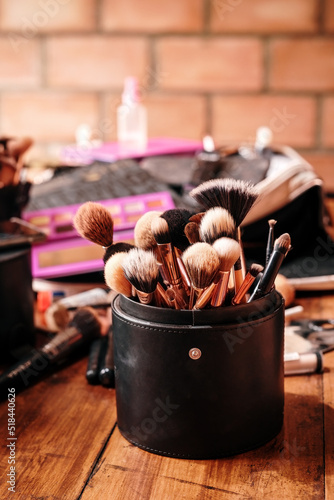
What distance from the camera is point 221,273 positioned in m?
0.58

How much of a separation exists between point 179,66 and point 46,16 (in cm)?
41

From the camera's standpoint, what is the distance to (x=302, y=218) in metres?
1.07

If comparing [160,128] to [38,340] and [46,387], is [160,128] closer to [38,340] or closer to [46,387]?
[38,340]

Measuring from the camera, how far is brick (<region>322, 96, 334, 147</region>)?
5.79ft

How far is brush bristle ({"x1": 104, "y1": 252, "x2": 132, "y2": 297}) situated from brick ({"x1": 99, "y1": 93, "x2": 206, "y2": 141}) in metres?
1.29

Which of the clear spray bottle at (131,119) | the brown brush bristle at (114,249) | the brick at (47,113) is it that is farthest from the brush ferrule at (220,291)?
the brick at (47,113)

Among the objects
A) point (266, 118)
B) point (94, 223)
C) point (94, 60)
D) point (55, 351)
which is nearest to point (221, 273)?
point (94, 223)

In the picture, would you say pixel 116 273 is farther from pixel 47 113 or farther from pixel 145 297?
pixel 47 113

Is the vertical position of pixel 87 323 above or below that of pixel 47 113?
below

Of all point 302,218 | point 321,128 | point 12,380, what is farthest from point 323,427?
point 321,128

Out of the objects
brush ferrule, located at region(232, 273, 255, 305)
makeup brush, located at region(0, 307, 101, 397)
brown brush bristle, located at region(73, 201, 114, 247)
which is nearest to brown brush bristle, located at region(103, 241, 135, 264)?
brown brush bristle, located at region(73, 201, 114, 247)

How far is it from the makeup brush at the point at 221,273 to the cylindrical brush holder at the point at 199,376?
12mm

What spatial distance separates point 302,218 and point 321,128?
2.60ft

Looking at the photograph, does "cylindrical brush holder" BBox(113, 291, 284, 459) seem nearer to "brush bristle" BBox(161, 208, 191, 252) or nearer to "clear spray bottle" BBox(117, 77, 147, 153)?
"brush bristle" BBox(161, 208, 191, 252)
